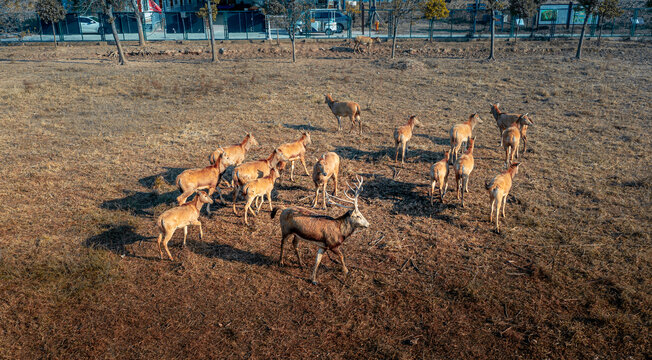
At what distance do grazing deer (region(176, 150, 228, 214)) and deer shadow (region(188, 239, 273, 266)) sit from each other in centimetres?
104

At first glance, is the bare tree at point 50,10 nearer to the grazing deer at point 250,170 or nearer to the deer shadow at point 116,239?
the deer shadow at point 116,239

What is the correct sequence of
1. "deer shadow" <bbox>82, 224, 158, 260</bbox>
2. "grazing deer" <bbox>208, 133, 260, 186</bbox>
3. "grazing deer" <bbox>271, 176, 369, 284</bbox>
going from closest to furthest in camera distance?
"grazing deer" <bbox>271, 176, 369, 284</bbox>, "deer shadow" <bbox>82, 224, 158, 260</bbox>, "grazing deer" <bbox>208, 133, 260, 186</bbox>

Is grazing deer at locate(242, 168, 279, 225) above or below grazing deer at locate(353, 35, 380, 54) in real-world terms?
below

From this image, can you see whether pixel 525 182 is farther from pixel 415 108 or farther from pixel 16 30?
pixel 16 30

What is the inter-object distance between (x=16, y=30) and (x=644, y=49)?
59075mm

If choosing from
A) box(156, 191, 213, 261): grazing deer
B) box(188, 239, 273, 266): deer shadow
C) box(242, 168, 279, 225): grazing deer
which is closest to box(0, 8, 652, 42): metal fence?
box(242, 168, 279, 225): grazing deer

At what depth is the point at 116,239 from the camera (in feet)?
30.2

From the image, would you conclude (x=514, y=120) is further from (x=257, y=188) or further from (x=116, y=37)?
(x=116, y=37)

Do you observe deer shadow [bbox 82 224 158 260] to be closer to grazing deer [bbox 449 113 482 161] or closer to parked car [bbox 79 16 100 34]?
grazing deer [bbox 449 113 482 161]

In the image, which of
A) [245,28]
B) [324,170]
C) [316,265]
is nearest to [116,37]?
[245,28]

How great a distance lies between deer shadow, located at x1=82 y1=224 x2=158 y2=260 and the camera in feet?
28.9

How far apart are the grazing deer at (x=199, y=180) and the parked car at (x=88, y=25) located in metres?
43.6

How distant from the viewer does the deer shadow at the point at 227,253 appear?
28.1 feet

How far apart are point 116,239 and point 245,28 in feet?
138
